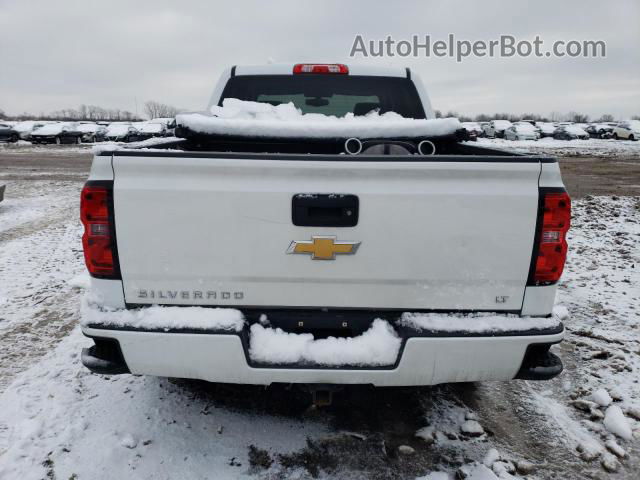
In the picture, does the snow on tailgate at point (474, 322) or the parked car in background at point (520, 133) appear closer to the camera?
the snow on tailgate at point (474, 322)

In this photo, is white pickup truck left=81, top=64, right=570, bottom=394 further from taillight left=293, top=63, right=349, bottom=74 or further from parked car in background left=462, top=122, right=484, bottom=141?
taillight left=293, top=63, right=349, bottom=74

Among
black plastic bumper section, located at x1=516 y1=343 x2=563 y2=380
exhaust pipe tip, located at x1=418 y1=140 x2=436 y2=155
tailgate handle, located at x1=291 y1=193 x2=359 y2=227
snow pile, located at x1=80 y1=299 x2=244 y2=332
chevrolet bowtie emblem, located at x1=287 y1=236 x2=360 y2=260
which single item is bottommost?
black plastic bumper section, located at x1=516 y1=343 x2=563 y2=380

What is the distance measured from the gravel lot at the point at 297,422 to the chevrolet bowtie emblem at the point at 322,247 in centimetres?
116

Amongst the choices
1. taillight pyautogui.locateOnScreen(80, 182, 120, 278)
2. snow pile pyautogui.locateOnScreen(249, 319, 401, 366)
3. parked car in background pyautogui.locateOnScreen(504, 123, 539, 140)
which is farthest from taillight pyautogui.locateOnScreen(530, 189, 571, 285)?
parked car in background pyautogui.locateOnScreen(504, 123, 539, 140)

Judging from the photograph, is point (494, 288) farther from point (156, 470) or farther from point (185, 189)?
point (156, 470)

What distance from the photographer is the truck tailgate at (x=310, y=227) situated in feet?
7.07

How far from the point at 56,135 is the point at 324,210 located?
37.7 metres

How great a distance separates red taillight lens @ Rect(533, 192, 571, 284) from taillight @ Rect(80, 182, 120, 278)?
201 centimetres

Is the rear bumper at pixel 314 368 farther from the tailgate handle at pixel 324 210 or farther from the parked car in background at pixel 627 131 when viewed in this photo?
the parked car in background at pixel 627 131

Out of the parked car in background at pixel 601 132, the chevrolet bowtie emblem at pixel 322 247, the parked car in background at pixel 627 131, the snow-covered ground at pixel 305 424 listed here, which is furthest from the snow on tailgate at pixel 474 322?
the parked car in background at pixel 601 132

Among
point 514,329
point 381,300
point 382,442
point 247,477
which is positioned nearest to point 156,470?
point 247,477

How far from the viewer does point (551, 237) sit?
222 cm

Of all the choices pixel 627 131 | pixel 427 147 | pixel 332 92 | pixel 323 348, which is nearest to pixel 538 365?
pixel 323 348

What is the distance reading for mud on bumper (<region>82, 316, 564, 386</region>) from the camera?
86.2 inches
